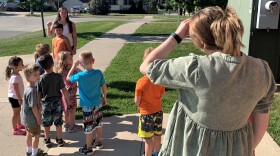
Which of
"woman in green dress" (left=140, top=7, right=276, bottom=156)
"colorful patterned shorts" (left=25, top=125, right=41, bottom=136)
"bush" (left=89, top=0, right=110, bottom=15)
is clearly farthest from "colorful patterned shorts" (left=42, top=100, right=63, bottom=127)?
"bush" (left=89, top=0, right=110, bottom=15)

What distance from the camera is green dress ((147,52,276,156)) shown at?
1.68 meters

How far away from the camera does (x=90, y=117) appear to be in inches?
158

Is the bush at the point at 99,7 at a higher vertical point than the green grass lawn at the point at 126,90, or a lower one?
higher

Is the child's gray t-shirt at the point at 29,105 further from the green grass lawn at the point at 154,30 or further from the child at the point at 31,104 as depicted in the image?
the green grass lawn at the point at 154,30

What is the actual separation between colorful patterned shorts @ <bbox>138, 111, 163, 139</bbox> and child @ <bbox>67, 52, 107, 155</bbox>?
0.70m

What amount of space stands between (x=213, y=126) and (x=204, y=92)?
0.20 m

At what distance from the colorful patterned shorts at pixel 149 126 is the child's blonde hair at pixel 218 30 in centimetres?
190

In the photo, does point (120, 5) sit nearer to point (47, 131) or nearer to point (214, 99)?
point (47, 131)

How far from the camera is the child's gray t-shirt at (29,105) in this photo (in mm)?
3756

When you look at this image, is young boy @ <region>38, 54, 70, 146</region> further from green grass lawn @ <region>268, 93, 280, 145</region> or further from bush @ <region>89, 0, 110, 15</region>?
bush @ <region>89, 0, 110, 15</region>

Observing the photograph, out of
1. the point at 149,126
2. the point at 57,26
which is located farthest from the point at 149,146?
the point at 57,26

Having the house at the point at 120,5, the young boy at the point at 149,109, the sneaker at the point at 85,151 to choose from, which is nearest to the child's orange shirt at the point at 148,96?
the young boy at the point at 149,109

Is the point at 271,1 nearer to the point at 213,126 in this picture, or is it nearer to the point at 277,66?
the point at 277,66

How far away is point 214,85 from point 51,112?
2.88 meters
